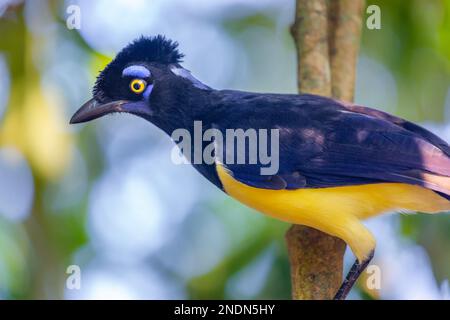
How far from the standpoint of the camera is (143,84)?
4664 mm

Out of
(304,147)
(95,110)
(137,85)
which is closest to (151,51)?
(137,85)

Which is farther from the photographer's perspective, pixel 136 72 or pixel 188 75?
pixel 188 75

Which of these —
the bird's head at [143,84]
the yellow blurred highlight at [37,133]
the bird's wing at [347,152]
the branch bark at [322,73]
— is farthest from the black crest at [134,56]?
the branch bark at [322,73]

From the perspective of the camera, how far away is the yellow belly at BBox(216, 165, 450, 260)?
4430 mm

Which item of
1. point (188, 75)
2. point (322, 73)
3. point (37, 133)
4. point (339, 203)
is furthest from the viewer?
point (37, 133)

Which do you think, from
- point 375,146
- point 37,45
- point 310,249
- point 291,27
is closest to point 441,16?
point 291,27

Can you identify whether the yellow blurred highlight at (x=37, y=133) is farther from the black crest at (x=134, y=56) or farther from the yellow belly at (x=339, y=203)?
the yellow belly at (x=339, y=203)

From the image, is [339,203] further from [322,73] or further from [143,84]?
[143,84]

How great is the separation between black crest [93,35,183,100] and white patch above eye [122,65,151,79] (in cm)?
3

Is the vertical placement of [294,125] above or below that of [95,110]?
below

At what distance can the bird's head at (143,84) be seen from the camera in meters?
4.61

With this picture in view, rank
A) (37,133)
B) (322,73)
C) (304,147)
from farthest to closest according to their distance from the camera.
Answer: (37,133) → (322,73) → (304,147)

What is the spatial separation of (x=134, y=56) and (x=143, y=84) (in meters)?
0.17
